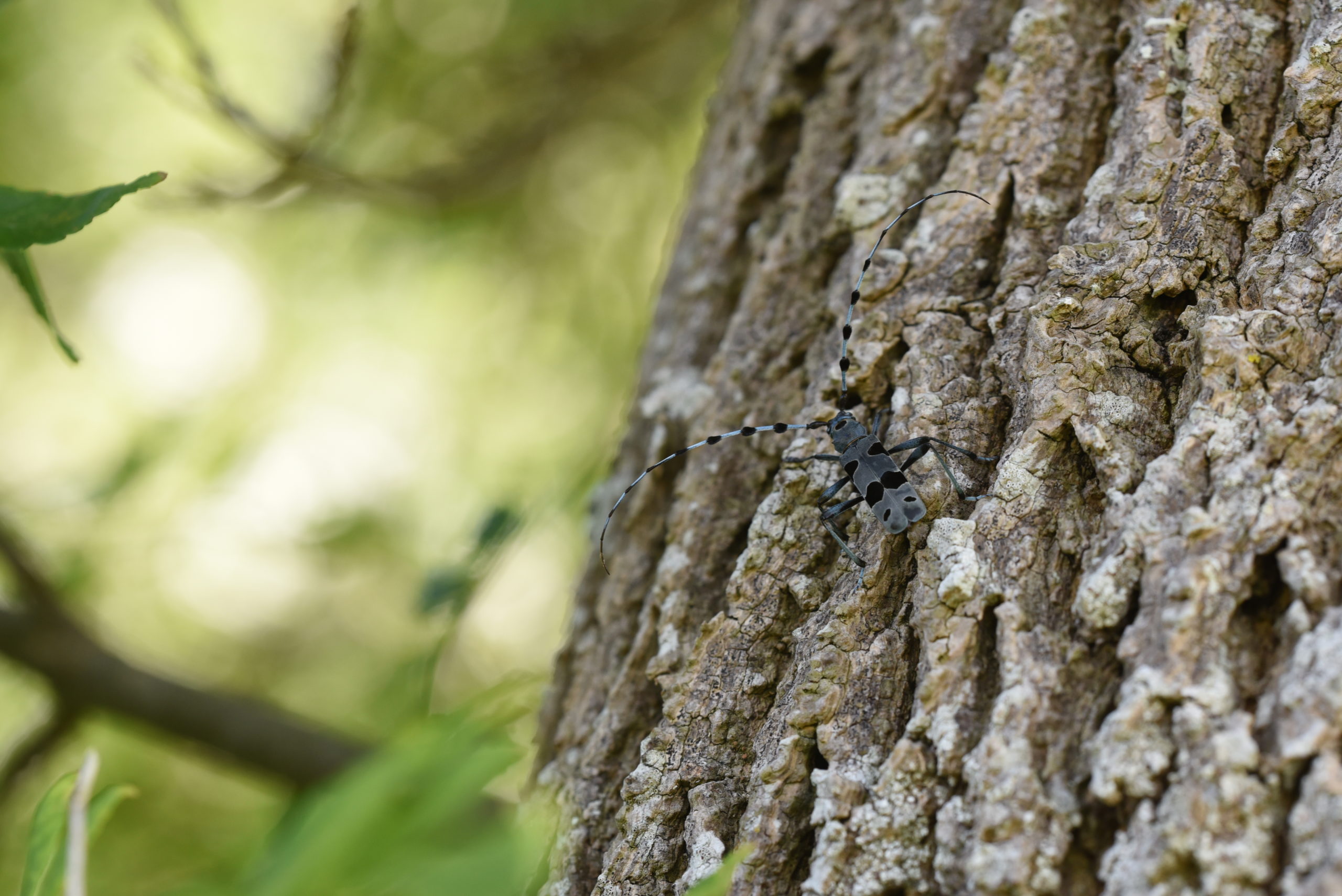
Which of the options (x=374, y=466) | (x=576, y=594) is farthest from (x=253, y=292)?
(x=576, y=594)

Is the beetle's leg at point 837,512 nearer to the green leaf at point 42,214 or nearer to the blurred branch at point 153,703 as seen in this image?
the green leaf at point 42,214

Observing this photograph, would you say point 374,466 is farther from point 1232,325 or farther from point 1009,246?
point 1232,325

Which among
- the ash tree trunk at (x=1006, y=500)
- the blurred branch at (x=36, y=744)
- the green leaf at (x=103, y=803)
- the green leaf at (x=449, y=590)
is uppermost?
the blurred branch at (x=36, y=744)

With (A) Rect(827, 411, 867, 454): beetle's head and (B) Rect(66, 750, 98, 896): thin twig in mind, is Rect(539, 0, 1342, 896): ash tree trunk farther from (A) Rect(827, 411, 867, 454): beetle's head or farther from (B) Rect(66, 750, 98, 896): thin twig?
(B) Rect(66, 750, 98, 896): thin twig

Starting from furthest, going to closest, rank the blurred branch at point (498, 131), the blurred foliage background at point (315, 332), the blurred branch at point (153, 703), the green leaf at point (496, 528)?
the blurred foliage background at point (315, 332) < the blurred branch at point (498, 131) < the blurred branch at point (153, 703) < the green leaf at point (496, 528)

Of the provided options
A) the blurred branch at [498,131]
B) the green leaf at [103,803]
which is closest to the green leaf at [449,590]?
the green leaf at [103,803]

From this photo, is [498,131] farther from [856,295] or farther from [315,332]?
[856,295]

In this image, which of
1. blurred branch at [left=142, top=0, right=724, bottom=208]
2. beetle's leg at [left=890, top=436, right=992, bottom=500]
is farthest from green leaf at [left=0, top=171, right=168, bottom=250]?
blurred branch at [left=142, top=0, right=724, bottom=208]
